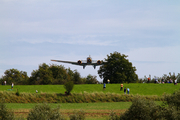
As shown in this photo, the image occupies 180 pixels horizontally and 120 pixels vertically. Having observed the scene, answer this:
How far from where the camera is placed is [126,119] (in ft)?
59.2

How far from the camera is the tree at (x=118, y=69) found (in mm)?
79588

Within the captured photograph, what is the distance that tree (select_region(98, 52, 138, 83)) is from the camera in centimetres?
7959

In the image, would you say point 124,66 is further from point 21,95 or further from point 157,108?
point 157,108

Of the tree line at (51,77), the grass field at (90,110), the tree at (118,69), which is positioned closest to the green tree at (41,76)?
the tree line at (51,77)

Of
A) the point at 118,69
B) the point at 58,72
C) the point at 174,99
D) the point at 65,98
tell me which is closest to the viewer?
the point at 174,99

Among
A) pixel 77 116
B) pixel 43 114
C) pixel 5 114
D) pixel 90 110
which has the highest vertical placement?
pixel 43 114

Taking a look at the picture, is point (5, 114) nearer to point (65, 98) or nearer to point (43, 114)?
point (43, 114)

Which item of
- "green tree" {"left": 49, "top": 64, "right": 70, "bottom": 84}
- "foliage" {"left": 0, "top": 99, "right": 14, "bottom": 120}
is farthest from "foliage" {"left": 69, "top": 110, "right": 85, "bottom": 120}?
"green tree" {"left": 49, "top": 64, "right": 70, "bottom": 84}

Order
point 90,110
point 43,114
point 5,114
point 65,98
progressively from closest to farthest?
point 43,114
point 5,114
point 90,110
point 65,98

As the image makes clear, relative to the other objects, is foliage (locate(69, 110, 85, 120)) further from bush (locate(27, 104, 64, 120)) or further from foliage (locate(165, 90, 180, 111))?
foliage (locate(165, 90, 180, 111))

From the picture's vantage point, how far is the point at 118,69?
8112 cm

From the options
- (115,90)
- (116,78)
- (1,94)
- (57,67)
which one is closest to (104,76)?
(116,78)

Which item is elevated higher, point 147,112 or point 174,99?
point 174,99

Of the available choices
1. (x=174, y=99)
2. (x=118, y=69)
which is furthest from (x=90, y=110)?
(x=118, y=69)
